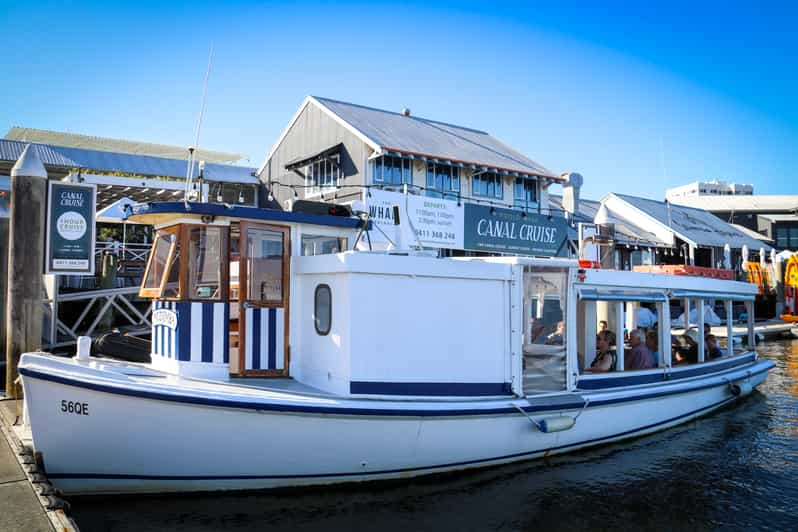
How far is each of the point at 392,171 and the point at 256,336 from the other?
13.6 meters

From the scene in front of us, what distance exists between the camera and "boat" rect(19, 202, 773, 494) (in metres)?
5.45

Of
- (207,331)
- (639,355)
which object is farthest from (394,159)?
(207,331)

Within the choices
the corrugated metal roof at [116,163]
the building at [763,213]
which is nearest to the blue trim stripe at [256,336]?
the corrugated metal roof at [116,163]

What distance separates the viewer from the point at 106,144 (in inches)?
1077

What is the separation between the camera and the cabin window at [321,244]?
7168 mm

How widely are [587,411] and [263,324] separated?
4487 millimetres

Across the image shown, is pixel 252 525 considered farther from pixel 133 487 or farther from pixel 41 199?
pixel 41 199

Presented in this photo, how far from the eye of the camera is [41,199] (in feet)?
29.0

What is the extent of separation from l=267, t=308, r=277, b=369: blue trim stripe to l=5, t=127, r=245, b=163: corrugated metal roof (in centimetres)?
2051

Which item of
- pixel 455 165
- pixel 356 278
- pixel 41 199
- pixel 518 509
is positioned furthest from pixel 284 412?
pixel 455 165

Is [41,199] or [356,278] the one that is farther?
[41,199]

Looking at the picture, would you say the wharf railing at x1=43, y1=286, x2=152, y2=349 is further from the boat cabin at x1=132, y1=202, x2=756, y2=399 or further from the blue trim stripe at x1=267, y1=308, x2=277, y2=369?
the blue trim stripe at x1=267, y1=308, x2=277, y2=369

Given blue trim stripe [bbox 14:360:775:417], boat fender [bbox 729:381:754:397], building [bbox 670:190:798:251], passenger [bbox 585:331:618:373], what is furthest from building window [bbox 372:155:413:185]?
building [bbox 670:190:798:251]

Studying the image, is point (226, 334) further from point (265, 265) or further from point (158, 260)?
point (158, 260)
